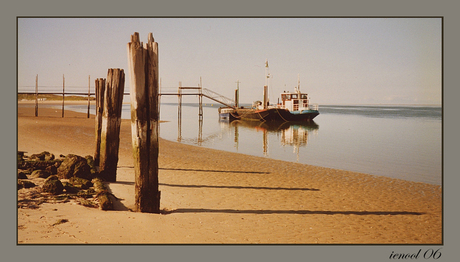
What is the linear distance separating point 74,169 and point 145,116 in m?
3.54

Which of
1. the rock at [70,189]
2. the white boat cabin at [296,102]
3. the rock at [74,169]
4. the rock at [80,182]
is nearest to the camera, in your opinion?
the rock at [70,189]

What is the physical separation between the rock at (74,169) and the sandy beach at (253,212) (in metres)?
0.74

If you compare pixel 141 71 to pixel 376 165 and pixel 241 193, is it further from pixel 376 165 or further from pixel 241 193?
pixel 376 165

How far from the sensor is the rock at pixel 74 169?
27.9 ft

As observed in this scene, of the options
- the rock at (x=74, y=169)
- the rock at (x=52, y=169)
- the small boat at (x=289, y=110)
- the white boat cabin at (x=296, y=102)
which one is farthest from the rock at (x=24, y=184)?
the white boat cabin at (x=296, y=102)

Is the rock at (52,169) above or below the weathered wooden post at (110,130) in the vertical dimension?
below

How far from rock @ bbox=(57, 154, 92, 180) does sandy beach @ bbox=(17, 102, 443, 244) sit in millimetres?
744

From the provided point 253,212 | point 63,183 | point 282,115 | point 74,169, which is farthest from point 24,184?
point 282,115

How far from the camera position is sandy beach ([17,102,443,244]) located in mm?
5395

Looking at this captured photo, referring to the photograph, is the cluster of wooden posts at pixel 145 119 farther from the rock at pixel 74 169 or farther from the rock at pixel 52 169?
the rock at pixel 52 169

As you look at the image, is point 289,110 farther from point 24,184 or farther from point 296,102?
point 24,184

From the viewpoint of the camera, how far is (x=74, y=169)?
853 centimetres

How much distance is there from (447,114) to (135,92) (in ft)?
18.3

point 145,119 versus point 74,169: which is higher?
point 145,119
